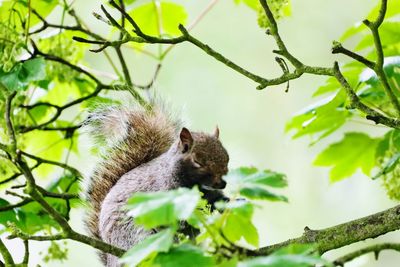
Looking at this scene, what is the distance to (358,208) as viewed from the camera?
4684 millimetres

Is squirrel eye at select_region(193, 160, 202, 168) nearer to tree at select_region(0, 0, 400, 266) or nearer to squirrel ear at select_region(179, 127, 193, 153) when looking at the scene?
squirrel ear at select_region(179, 127, 193, 153)

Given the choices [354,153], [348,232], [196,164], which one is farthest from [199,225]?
[354,153]

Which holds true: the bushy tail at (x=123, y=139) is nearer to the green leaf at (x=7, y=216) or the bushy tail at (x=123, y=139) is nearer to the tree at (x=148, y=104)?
the tree at (x=148, y=104)

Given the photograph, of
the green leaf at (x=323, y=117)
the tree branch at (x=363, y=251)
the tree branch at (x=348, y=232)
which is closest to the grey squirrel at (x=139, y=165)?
the green leaf at (x=323, y=117)

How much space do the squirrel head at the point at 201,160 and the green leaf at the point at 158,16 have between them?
1.06 ft

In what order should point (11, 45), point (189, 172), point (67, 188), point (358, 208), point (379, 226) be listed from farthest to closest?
point (358, 208) → point (67, 188) → point (189, 172) → point (11, 45) → point (379, 226)

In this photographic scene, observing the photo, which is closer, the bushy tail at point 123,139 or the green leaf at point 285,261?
the green leaf at point 285,261

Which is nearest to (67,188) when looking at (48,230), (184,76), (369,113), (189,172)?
(48,230)

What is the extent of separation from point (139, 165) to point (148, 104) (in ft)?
0.67

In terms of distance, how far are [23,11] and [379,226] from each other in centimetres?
100

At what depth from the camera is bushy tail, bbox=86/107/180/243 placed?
6.10ft

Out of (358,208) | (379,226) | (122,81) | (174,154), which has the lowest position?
(379,226)

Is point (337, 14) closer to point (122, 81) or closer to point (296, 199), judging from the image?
point (296, 199)

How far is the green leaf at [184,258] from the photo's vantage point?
686 mm
